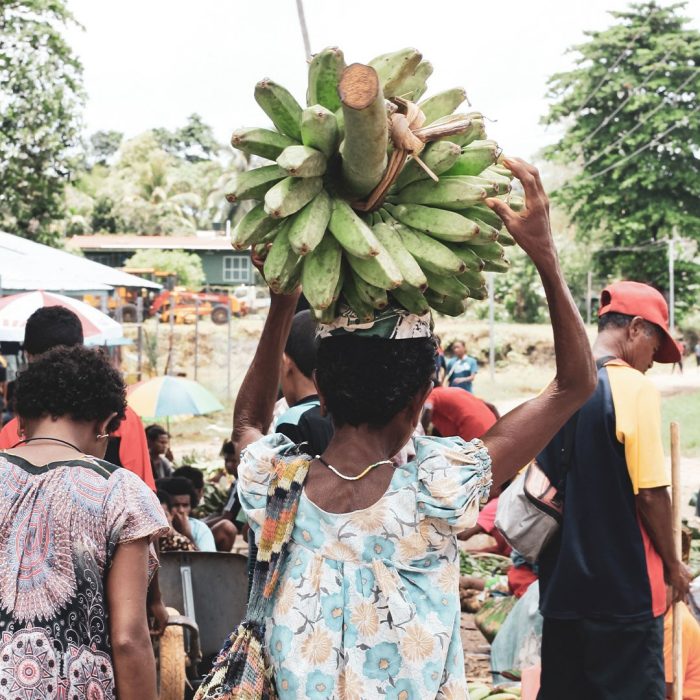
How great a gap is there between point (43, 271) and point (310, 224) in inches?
279

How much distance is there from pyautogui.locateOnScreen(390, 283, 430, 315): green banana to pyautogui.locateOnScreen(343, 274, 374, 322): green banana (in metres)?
0.06

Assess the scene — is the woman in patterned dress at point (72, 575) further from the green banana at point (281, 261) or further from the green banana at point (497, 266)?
the green banana at point (497, 266)

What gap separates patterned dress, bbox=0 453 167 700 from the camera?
2.33 metres

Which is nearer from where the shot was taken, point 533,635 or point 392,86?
point 392,86

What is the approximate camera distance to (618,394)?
3588mm

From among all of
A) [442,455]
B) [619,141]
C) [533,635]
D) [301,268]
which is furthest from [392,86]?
[619,141]

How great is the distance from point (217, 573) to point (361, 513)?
2.80 metres

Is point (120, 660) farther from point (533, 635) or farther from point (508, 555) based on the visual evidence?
point (508, 555)

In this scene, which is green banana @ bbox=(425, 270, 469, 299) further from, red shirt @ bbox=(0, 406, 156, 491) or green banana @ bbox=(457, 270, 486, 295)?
red shirt @ bbox=(0, 406, 156, 491)

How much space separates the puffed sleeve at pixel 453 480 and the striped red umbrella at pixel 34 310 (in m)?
5.92

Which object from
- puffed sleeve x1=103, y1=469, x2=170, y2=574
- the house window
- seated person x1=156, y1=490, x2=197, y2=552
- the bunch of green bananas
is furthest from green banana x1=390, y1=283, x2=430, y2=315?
the house window

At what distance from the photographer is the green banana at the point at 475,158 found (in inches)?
77.3

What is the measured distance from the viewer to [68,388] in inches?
104

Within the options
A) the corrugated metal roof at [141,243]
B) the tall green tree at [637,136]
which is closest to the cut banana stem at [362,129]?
the tall green tree at [637,136]
